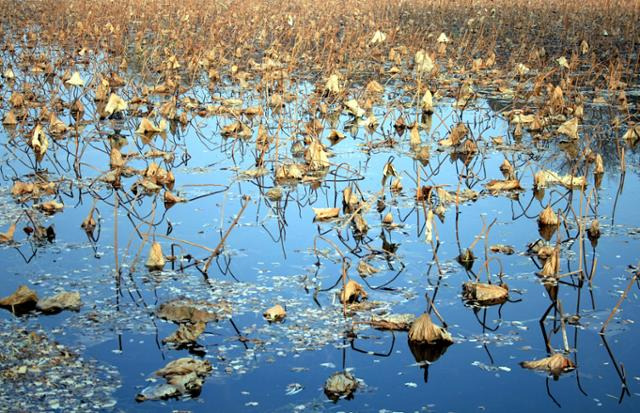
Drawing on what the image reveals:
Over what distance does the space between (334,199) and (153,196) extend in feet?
3.91

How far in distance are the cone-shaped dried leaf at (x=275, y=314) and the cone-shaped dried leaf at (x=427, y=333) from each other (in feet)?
1.97

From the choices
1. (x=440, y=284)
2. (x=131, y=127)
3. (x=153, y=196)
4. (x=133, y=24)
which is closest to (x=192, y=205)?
(x=153, y=196)

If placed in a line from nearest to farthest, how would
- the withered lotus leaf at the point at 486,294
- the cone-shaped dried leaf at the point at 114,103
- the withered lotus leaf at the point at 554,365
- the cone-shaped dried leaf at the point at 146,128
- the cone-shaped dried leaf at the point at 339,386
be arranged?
the cone-shaped dried leaf at the point at 339,386 < the withered lotus leaf at the point at 554,365 < the withered lotus leaf at the point at 486,294 < the cone-shaped dried leaf at the point at 114,103 < the cone-shaped dried leaf at the point at 146,128

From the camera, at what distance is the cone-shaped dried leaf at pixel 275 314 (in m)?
4.14

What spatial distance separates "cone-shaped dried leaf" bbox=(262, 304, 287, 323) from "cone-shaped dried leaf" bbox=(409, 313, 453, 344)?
0.60 m

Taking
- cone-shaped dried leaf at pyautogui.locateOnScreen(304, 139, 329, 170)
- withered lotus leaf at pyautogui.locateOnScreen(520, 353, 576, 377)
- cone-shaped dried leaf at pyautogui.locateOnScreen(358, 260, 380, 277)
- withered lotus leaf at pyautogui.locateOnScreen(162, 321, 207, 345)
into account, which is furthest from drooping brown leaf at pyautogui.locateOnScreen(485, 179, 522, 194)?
withered lotus leaf at pyautogui.locateOnScreen(162, 321, 207, 345)

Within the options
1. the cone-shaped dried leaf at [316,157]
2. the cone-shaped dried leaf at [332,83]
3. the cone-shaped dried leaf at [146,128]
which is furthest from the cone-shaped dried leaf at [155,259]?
the cone-shaped dried leaf at [332,83]

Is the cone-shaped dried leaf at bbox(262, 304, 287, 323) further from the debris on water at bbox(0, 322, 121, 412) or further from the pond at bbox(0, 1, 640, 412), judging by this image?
the debris on water at bbox(0, 322, 121, 412)

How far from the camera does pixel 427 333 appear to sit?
3.88 m

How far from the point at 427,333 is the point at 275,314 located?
69 cm

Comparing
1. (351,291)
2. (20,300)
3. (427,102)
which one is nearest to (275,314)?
(351,291)

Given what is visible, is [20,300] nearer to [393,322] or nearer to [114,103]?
[393,322]

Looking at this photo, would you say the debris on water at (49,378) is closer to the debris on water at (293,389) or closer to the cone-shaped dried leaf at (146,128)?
the debris on water at (293,389)

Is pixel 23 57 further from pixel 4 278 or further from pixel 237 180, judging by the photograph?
pixel 4 278
